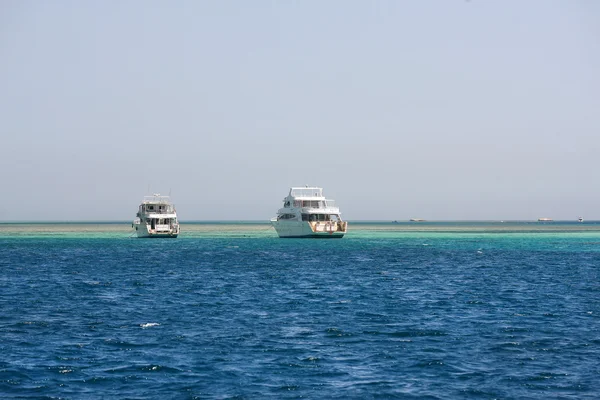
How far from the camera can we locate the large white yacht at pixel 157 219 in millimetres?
124812

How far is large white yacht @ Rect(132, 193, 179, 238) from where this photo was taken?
125m

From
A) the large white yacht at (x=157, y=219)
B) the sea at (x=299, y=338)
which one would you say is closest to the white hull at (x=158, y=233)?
the large white yacht at (x=157, y=219)

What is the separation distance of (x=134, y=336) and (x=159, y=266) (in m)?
36.8

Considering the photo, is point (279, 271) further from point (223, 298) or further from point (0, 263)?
point (0, 263)

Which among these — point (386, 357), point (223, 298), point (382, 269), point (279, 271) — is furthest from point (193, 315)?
point (382, 269)

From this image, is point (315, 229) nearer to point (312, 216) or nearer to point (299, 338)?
point (312, 216)

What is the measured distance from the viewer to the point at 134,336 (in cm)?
2530

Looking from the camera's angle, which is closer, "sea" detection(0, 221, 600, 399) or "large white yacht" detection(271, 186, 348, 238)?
"sea" detection(0, 221, 600, 399)

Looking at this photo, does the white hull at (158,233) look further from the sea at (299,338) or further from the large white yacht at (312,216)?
the sea at (299,338)

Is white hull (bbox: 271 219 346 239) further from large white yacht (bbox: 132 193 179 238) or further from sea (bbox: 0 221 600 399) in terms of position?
sea (bbox: 0 221 600 399)

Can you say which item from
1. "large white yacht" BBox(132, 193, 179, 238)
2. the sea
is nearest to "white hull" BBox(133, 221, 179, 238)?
"large white yacht" BBox(132, 193, 179, 238)

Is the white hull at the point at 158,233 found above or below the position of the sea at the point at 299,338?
above

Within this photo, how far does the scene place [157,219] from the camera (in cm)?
12769

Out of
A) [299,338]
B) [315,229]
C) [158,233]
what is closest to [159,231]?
[158,233]
